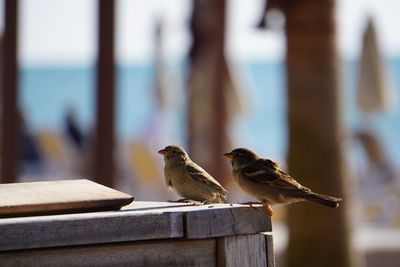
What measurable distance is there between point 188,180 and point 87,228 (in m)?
1.11

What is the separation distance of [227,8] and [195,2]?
547 millimetres

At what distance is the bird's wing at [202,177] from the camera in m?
3.59

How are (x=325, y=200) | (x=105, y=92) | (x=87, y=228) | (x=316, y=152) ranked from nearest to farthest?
(x=87, y=228), (x=325, y=200), (x=316, y=152), (x=105, y=92)

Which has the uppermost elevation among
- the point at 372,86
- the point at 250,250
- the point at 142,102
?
the point at 142,102

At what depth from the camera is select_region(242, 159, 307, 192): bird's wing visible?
411 cm

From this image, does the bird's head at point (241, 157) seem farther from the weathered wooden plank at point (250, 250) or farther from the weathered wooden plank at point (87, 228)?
the weathered wooden plank at point (87, 228)

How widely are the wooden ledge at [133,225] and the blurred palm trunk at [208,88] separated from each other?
669 centimetres

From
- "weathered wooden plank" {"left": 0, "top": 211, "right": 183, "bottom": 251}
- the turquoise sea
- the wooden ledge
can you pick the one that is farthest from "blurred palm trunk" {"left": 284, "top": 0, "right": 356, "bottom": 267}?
the turquoise sea

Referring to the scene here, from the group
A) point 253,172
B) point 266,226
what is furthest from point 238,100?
point 266,226

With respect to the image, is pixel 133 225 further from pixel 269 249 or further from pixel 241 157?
pixel 241 157

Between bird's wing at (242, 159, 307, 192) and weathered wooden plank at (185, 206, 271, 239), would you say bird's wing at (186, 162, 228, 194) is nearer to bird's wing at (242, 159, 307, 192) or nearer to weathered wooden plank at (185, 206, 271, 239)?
bird's wing at (242, 159, 307, 192)

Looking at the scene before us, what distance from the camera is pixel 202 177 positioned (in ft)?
12.0

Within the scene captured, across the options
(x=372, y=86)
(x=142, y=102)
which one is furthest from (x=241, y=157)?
(x=142, y=102)

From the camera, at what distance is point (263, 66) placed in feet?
264
